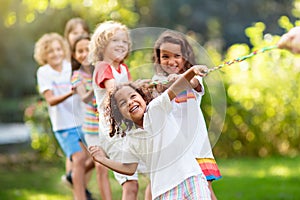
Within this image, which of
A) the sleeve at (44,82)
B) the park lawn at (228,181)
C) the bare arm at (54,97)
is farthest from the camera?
the park lawn at (228,181)

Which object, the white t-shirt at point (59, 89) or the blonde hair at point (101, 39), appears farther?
the white t-shirt at point (59, 89)

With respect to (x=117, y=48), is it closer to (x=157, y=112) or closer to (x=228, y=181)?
(x=157, y=112)

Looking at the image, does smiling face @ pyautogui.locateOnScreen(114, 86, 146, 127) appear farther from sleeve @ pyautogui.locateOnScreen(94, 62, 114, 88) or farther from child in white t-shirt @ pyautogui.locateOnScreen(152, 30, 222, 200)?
sleeve @ pyautogui.locateOnScreen(94, 62, 114, 88)

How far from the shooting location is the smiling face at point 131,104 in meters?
3.96

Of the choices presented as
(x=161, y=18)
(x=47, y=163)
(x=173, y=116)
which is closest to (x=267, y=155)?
(x=47, y=163)

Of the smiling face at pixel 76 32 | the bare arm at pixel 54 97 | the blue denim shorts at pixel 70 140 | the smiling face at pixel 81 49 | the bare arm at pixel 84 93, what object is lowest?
the blue denim shorts at pixel 70 140

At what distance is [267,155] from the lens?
10.8 metres

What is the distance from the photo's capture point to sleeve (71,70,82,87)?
5.73 m

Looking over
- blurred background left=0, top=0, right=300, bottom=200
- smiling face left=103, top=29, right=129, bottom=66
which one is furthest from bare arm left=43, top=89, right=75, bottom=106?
smiling face left=103, top=29, right=129, bottom=66

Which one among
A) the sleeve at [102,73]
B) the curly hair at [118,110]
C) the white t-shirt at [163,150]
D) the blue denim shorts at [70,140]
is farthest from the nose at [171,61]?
the blue denim shorts at [70,140]

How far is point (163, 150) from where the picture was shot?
13.1 feet

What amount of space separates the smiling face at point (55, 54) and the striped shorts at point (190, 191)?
9.98ft

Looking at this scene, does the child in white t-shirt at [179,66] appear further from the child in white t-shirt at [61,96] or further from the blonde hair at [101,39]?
the child in white t-shirt at [61,96]

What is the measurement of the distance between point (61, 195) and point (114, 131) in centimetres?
384
